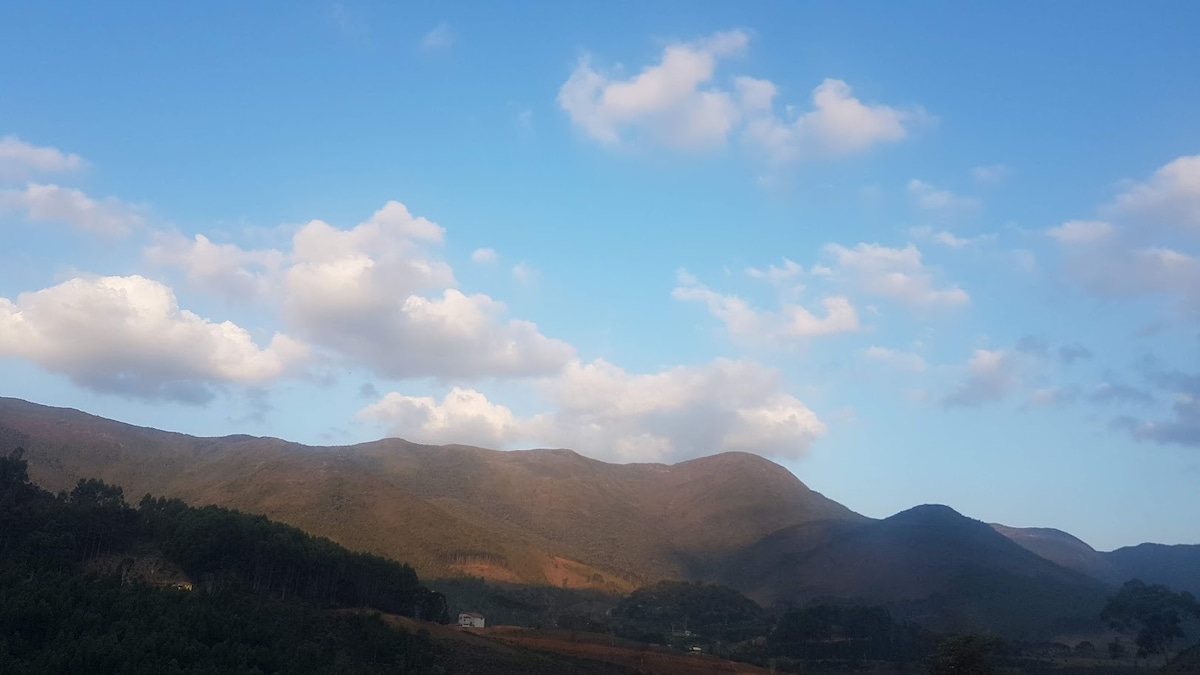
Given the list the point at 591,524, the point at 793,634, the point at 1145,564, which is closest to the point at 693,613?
the point at 793,634

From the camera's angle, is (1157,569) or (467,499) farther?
(1157,569)

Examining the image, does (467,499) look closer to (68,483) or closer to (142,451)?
(142,451)

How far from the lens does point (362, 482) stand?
12200 centimetres

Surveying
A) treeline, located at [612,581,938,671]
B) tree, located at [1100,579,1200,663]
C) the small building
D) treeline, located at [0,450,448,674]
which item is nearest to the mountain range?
treeline, located at [612,581,938,671]

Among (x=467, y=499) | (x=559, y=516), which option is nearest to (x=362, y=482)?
(x=467, y=499)

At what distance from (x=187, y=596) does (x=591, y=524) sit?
115195 millimetres

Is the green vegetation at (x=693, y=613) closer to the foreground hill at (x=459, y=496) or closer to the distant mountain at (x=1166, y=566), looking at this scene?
the foreground hill at (x=459, y=496)

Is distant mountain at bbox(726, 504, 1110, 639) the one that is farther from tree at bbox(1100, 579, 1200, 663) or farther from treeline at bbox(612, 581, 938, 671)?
treeline at bbox(612, 581, 938, 671)

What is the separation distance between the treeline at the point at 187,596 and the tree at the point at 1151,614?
5945 cm

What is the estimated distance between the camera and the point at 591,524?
154 meters

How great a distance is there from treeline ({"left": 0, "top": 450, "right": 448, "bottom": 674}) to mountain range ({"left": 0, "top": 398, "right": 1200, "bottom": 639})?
36.5 m

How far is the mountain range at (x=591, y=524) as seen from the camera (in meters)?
106

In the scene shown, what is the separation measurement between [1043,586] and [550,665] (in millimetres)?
88659

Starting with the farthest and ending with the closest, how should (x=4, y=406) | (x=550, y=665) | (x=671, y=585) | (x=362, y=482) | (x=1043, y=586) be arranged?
(x=4, y=406)
(x=362, y=482)
(x=1043, y=586)
(x=671, y=585)
(x=550, y=665)
